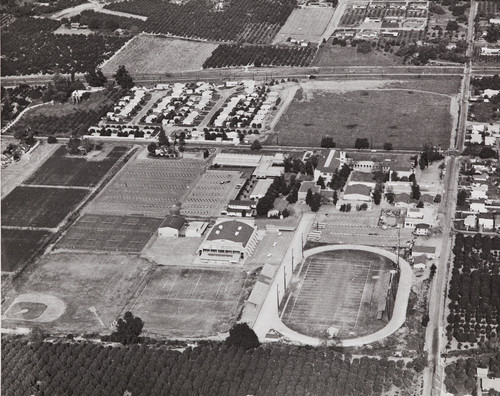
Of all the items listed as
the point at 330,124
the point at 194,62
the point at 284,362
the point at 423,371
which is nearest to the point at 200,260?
the point at 284,362

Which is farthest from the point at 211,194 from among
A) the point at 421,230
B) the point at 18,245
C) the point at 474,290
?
the point at 474,290

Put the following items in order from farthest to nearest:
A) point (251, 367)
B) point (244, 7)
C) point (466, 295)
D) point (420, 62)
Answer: point (244, 7), point (420, 62), point (466, 295), point (251, 367)

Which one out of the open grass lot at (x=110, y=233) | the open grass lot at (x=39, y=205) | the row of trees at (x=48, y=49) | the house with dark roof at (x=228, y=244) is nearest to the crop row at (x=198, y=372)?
the house with dark roof at (x=228, y=244)

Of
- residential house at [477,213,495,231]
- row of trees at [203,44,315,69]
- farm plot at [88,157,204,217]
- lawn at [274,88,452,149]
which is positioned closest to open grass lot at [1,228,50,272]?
farm plot at [88,157,204,217]

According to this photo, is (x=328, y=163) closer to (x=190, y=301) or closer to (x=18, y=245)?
(x=190, y=301)

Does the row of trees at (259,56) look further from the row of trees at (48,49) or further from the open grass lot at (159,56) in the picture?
the row of trees at (48,49)

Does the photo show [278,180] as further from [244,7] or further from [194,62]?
[244,7]
